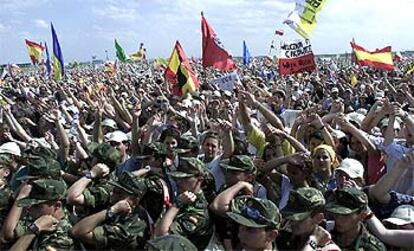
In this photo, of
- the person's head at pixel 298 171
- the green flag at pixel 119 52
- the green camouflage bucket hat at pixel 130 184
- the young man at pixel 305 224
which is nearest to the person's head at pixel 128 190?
the green camouflage bucket hat at pixel 130 184

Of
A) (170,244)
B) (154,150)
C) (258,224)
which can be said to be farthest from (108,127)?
(170,244)

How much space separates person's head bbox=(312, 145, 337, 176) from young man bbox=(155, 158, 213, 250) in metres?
1.23

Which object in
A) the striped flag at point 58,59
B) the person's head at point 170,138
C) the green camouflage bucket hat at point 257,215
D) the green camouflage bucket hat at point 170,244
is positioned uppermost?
the green camouflage bucket hat at point 170,244

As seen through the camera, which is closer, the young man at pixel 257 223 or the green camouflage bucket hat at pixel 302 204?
the young man at pixel 257 223

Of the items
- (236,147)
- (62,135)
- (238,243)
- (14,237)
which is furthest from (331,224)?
(62,135)

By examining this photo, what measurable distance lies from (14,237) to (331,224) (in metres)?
2.13

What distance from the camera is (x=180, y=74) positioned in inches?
438

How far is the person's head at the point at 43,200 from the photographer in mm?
3592

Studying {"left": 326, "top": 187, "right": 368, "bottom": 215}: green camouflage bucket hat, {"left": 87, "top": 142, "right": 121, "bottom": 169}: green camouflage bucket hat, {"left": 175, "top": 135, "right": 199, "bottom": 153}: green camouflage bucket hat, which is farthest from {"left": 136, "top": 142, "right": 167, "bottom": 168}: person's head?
{"left": 326, "top": 187, "right": 368, "bottom": 215}: green camouflage bucket hat

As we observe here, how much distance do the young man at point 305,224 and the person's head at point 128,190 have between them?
3.31 ft

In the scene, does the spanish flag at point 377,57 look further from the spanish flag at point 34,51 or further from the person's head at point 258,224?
the spanish flag at point 34,51

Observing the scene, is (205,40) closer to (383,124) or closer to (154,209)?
(383,124)

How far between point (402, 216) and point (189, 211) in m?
1.49

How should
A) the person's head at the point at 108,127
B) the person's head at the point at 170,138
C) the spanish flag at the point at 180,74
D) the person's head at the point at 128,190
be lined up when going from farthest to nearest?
the spanish flag at the point at 180,74 → the person's head at the point at 108,127 → the person's head at the point at 170,138 → the person's head at the point at 128,190
